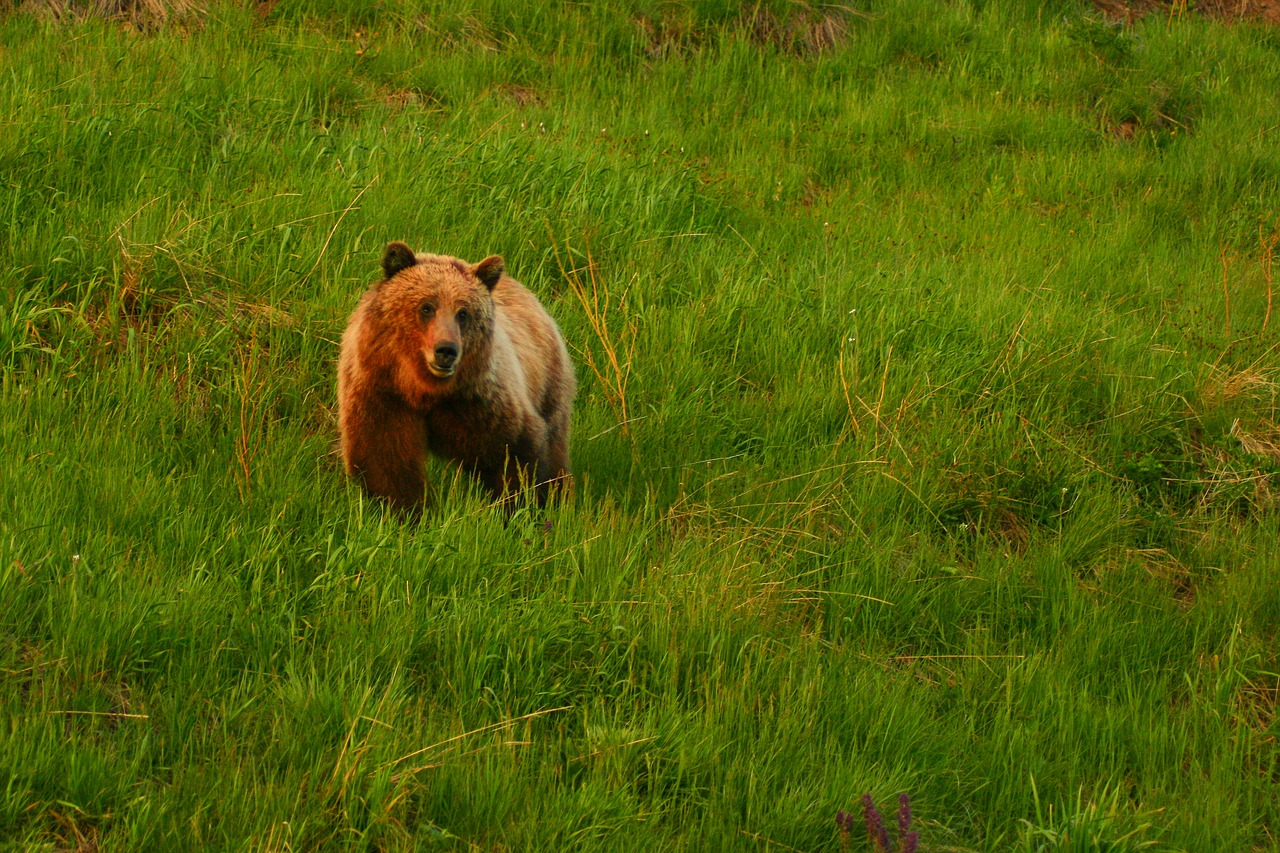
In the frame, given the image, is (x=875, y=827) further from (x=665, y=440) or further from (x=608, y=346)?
(x=608, y=346)

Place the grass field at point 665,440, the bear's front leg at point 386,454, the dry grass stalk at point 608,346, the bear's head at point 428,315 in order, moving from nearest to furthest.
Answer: the grass field at point 665,440, the bear's head at point 428,315, the bear's front leg at point 386,454, the dry grass stalk at point 608,346

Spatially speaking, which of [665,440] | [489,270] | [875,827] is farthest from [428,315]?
[875,827]

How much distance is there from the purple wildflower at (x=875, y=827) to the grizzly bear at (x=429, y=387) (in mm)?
1978

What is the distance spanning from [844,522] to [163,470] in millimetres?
2834

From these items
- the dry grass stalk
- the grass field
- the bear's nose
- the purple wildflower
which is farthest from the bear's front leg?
the purple wildflower

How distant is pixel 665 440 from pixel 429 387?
1376 millimetres

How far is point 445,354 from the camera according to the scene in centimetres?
468

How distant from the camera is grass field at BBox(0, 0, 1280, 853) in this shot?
12.1 feet

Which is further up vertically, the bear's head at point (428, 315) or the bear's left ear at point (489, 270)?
the bear's left ear at point (489, 270)

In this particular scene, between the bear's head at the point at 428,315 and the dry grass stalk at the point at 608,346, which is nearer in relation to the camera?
the bear's head at the point at 428,315

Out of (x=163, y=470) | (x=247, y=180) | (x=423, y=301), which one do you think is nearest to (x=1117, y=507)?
(x=423, y=301)

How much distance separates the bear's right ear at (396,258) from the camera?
502cm

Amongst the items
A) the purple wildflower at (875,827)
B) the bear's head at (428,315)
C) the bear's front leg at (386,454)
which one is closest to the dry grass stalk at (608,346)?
the bear's head at (428,315)

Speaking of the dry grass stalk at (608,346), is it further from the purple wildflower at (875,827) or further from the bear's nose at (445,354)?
the purple wildflower at (875,827)
